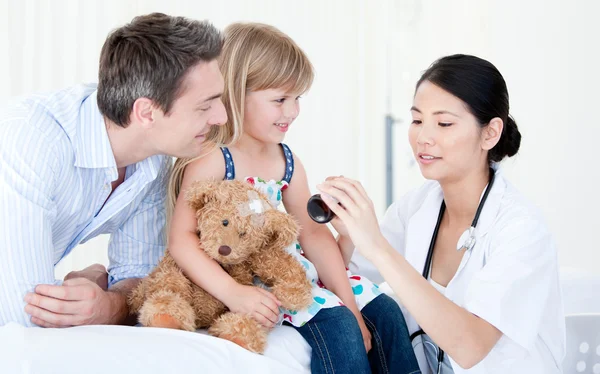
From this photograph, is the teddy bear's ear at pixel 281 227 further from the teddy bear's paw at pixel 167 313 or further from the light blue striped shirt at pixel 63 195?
the light blue striped shirt at pixel 63 195

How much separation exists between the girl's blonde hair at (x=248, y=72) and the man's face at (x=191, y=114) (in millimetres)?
118

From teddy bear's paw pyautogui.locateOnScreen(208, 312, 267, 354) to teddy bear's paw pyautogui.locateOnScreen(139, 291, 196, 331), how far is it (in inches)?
2.8

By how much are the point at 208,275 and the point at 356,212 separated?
394 millimetres

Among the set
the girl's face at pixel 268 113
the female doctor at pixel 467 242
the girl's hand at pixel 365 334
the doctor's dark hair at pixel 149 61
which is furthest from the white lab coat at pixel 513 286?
the doctor's dark hair at pixel 149 61

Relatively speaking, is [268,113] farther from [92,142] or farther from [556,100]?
[556,100]

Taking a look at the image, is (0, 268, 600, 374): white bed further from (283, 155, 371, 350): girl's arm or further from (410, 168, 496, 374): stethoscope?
(410, 168, 496, 374): stethoscope

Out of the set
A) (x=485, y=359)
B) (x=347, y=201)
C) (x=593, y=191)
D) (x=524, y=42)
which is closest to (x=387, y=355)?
(x=485, y=359)

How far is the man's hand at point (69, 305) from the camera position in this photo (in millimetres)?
1512

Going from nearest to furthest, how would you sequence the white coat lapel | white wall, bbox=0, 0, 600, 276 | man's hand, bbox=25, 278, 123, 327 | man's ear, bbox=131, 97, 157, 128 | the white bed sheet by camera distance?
the white bed sheet < man's hand, bbox=25, 278, 123, 327 < man's ear, bbox=131, 97, 157, 128 < the white coat lapel < white wall, bbox=0, 0, 600, 276

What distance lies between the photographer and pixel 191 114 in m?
1.75

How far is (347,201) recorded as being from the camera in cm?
157

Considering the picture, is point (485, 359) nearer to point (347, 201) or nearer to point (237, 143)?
point (347, 201)

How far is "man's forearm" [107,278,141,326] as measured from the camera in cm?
170

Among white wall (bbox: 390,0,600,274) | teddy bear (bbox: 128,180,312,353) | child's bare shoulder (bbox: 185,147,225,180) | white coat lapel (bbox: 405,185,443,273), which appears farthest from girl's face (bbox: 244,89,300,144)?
white wall (bbox: 390,0,600,274)
